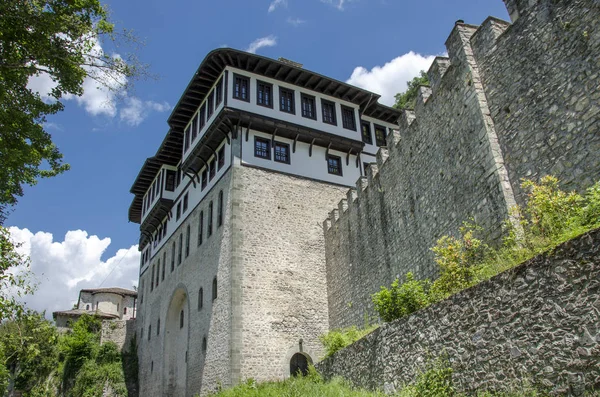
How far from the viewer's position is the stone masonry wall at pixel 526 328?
495cm

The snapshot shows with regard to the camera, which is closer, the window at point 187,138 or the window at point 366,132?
the window at point 366,132

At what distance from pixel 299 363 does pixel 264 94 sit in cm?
1133

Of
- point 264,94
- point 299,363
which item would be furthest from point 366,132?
point 299,363

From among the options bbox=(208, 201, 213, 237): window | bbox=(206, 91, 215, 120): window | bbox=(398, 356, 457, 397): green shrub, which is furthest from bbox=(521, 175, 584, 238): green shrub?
bbox=(206, 91, 215, 120): window

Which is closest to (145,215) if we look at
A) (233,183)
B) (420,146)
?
(233,183)

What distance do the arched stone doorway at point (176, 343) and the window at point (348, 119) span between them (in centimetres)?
1121

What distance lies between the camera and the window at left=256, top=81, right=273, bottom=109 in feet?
68.6

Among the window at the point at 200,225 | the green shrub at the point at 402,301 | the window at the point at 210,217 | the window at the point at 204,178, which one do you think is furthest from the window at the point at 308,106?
the green shrub at the point at 402,301

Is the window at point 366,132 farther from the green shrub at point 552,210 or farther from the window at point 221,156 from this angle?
the green shrub at point 552,210

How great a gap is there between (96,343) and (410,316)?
2953cm

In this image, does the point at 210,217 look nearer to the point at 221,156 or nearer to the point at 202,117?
the point at 221,156

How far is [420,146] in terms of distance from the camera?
42.4 feet

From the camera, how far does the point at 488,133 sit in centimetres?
994

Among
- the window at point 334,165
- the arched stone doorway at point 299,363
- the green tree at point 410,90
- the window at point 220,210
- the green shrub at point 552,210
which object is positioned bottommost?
the arched stone doorway at point 299,363
